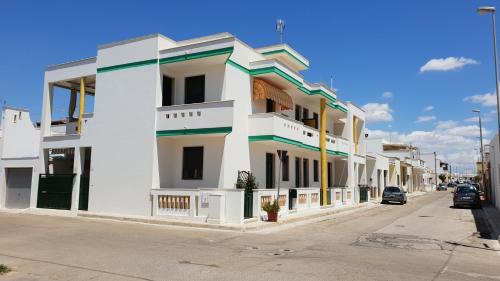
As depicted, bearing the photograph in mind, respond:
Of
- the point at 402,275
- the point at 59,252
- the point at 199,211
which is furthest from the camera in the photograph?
the point at 199,211

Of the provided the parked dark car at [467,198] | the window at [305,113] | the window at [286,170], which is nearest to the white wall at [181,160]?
the window at [286,170]

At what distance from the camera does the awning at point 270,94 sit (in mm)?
21219

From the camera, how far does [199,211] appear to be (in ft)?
56.0

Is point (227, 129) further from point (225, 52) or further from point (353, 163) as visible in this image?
point (353, 163)

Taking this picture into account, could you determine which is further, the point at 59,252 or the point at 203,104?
the point at 203,104

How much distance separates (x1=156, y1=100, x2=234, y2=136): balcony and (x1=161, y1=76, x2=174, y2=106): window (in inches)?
50.8

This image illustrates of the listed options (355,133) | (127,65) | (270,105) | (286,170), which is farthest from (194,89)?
(355,133)

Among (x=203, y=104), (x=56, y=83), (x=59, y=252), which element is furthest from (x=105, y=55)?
(x=59, y=252)

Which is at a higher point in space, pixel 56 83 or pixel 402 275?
pixel 56 83

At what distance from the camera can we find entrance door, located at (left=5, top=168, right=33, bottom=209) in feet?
80.4

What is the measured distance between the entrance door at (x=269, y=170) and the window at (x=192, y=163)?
4.80m

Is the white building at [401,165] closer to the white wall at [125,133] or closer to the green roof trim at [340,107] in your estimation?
the green roof trim at [340,107]

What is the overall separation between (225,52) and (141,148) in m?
6.15

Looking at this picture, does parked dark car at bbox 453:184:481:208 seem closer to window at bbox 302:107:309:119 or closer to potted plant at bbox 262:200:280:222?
window at bbox 302:107:309:119
